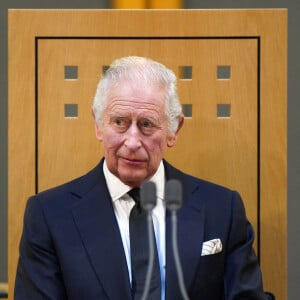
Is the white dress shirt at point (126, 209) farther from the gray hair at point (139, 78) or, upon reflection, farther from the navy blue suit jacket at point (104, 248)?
the gray hair at point (139, 78)

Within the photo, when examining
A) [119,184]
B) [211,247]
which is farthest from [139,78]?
[211,247]

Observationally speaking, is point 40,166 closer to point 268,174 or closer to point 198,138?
point 198,138

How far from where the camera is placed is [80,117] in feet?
9.36

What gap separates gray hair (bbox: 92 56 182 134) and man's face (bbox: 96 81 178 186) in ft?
0.06

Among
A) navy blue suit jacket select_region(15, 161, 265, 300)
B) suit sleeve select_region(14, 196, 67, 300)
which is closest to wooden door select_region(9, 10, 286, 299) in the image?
navy blue suit jacket select_region(15, 161, 265, 300)

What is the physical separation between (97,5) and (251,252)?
1797mm

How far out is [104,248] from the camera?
249 cm

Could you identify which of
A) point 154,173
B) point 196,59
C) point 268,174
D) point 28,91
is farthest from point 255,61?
point 28,91

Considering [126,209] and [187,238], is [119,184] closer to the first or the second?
[126,209]

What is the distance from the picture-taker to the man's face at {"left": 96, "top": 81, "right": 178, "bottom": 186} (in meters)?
2.45

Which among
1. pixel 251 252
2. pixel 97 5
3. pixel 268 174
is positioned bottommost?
pixel 251 252

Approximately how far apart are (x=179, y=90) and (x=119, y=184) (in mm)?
457

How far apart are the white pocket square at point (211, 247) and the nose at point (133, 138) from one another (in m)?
0.36

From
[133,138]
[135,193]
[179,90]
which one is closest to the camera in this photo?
[133,138]
